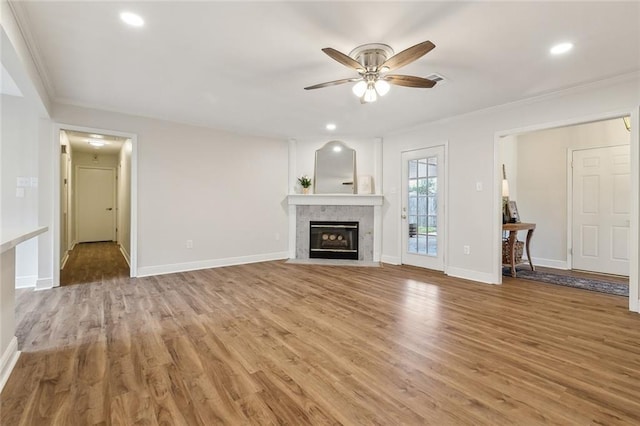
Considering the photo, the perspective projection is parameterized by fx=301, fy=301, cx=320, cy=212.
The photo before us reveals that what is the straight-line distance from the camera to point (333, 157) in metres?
5.99

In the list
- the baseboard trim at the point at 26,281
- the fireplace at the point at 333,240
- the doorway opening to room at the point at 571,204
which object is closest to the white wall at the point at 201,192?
the fireplace at the point at 333,240

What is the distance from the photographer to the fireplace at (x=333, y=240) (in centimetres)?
591

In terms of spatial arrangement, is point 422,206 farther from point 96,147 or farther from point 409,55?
point 96,147

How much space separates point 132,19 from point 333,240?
15.1 ft

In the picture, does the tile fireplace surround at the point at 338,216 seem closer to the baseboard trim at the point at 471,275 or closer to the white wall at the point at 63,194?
the baseboard trim at the point at 471,275

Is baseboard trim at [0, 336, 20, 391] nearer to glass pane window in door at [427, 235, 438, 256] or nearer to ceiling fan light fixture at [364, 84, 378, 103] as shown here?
ceiling fan light fixture at [364, 84, 378, 103]

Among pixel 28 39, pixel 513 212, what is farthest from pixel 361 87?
pixel 513 212

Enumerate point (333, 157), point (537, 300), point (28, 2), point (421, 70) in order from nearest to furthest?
point (28, 2) → point (421, 70) → point (537, 300) → point (333, 157)

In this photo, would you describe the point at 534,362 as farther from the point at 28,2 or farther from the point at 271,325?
the point at 28,2

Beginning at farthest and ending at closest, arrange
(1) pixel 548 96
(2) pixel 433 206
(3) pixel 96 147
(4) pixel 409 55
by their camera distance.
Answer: (3) pixel 96 147, (2) pixel 433 206, (1) pixel 548 96, (4) pixel 409 55

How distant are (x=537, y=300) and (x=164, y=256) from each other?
201 inches

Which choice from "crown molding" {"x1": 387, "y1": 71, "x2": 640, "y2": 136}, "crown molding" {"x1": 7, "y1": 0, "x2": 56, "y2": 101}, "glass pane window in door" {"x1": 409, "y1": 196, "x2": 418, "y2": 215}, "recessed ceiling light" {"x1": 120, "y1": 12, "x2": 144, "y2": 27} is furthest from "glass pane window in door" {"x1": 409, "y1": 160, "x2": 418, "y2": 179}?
"crown molding" {"x1": 7, "y1": 0, "x2": 56, "y2": 101}

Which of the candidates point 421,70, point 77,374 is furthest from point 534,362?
point 77,374

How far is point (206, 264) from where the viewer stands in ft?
16.8
